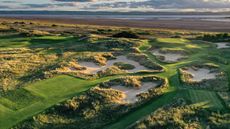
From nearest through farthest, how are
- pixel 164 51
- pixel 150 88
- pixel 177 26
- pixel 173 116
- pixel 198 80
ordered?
pixel 173 116
pixel 150 88
pixel 198 80
pixel 164 51
pixel 177 26

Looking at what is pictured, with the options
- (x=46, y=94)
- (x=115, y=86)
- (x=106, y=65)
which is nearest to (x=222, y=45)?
(x=106, y=65)

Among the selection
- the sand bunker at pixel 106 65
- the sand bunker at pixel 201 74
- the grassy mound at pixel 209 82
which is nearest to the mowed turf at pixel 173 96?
the grassy mound at pixel 209 82

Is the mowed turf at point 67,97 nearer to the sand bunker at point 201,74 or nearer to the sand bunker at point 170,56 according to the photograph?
the sand bunker at point 201,74

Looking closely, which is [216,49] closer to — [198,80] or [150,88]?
[198,80]

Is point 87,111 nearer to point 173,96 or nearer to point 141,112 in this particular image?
point 141,112

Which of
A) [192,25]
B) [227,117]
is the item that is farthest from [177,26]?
[227,117]
